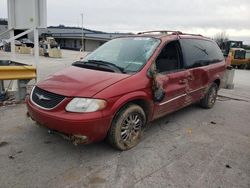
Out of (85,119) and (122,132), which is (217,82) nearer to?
(122,132)

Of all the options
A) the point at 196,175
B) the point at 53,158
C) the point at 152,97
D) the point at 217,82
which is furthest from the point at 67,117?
the point at 217,82

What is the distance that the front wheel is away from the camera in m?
3.71

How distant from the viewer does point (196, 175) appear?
335cm

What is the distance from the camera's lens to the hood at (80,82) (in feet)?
11.4

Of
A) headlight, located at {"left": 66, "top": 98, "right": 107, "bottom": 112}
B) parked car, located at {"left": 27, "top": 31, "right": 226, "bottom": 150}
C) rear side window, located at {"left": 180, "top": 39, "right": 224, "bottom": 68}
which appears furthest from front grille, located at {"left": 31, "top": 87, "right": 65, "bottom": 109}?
rear side window, located at {"left": 180, "top": 39, "right": 224, "bottom": 68}

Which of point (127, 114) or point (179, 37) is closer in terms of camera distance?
point (127, 114)

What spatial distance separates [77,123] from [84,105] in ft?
0.84

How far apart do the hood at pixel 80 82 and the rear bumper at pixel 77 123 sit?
0.28m

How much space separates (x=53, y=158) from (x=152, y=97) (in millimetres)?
1814

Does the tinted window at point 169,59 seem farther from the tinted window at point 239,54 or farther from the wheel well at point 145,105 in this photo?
the tinted window at point 239,54

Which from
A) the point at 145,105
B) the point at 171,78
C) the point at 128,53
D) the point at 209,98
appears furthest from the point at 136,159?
the point at 209,98

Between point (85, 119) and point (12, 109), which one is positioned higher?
point (85, 119)

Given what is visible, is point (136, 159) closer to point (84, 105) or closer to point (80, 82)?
point (84, 105)

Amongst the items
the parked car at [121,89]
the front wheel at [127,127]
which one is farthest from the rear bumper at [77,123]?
the front wheel at [127,127]
